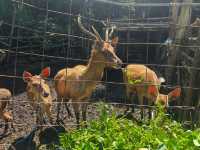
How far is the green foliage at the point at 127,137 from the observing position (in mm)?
3887

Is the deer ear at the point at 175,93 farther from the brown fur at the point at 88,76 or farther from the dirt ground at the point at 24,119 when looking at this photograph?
the brown fur at the point at 88,76

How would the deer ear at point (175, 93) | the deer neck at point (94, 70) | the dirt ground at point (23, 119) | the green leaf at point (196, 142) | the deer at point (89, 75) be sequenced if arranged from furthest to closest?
1. the deer neck at point (94, 70)
2. the deer ear at point (175, 93)
3. the deer at point (89, 75)
4. the dirt ground at point (23, 119)
5. the green leaf at point (196, 142)

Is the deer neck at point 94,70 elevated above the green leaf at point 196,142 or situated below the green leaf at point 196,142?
above

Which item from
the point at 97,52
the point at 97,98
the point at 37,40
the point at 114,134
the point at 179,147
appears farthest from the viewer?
the point at 37,40

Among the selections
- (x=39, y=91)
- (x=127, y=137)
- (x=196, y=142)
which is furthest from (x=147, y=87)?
(x=196, y=142)

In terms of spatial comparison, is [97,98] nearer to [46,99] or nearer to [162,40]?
[46,99]

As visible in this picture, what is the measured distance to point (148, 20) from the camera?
15492 millimetres

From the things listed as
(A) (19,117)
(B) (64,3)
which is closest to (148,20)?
(B) (64,3)

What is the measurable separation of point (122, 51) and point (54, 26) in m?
2.15

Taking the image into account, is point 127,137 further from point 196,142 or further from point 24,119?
point 24,119

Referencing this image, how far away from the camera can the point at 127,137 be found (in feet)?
14.0

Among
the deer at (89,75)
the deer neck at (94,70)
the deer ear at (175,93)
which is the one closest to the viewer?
the deer at (89,75)

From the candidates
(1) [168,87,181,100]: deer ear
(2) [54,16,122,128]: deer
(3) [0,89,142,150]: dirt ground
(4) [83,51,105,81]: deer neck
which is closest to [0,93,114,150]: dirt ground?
(3) [0,89,142,150]: dirt ground

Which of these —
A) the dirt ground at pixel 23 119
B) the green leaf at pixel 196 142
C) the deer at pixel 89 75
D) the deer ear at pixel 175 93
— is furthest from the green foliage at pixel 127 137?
the deer ear at pixel 175 93
